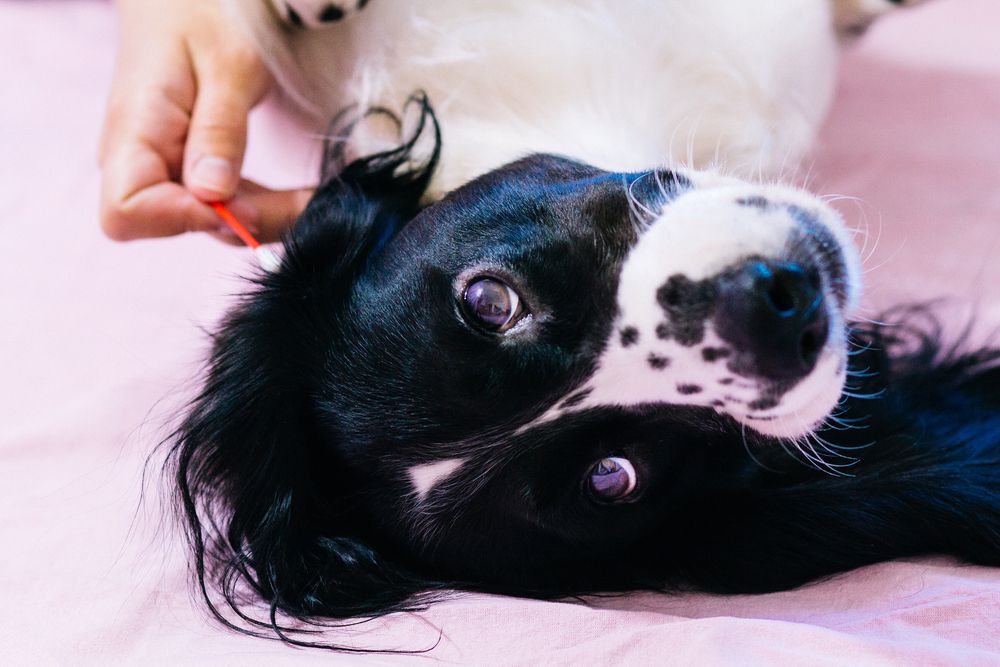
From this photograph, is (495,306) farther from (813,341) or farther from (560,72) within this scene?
(560,72)

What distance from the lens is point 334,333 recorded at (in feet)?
4.76

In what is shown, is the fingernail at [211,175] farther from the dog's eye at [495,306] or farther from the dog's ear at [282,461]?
the dog's eye at [495,306]

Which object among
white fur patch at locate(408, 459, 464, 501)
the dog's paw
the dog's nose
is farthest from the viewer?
the dog's paw

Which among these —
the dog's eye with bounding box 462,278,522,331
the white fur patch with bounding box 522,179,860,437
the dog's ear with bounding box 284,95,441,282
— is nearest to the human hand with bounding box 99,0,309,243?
the dog's ear with bounding box 284,95,441,282

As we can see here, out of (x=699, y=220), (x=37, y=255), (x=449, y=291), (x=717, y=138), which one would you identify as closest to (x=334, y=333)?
(x=449, y=291)

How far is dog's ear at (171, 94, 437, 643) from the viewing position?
1.43 metres

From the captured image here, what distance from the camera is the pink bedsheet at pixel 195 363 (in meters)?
1.21

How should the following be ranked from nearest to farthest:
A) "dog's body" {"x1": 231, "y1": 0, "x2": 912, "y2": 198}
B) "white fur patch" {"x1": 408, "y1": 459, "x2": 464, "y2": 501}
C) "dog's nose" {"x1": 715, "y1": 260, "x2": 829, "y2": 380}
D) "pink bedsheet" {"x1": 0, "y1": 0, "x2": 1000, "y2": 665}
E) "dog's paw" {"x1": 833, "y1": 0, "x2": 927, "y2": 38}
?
"dog's nose" {"x1": 715, "y1": 260, "x2": 829, "y2": 380}, "pink bedsheet" {"x1": 0, "y1": 0, "x2": 1000, "y2": 665}, "white fur patch" {"x1": 408, "y1": 459, "x2": 464, "y2": 501}, "dog's body" {"x1": 231, "y1": 0, "x2": 912, "y2": 198}, "dog's paw" {"x1": 833, "y1": 0, "x2": 927, "y2": 38}

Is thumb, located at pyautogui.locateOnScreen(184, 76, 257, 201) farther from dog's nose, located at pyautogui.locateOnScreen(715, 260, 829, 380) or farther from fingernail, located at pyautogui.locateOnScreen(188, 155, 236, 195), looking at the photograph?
dog's nose, located at pyautogui.locateOnScreen(715, 260, 829, 380)

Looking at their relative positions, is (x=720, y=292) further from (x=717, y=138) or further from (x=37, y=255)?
(x=37, y=255)

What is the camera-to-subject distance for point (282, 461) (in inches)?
57.4

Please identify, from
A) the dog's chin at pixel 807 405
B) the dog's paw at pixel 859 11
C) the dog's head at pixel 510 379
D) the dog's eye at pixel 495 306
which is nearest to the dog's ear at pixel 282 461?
the dog's head at pixel 510 379

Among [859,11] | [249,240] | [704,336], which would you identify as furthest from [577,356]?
[859,11]

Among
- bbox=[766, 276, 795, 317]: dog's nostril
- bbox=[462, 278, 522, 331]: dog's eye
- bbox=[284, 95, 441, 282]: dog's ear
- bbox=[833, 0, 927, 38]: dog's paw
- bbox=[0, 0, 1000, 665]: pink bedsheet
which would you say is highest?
bbox=[833, 0, 927, 38]: dog's paw
